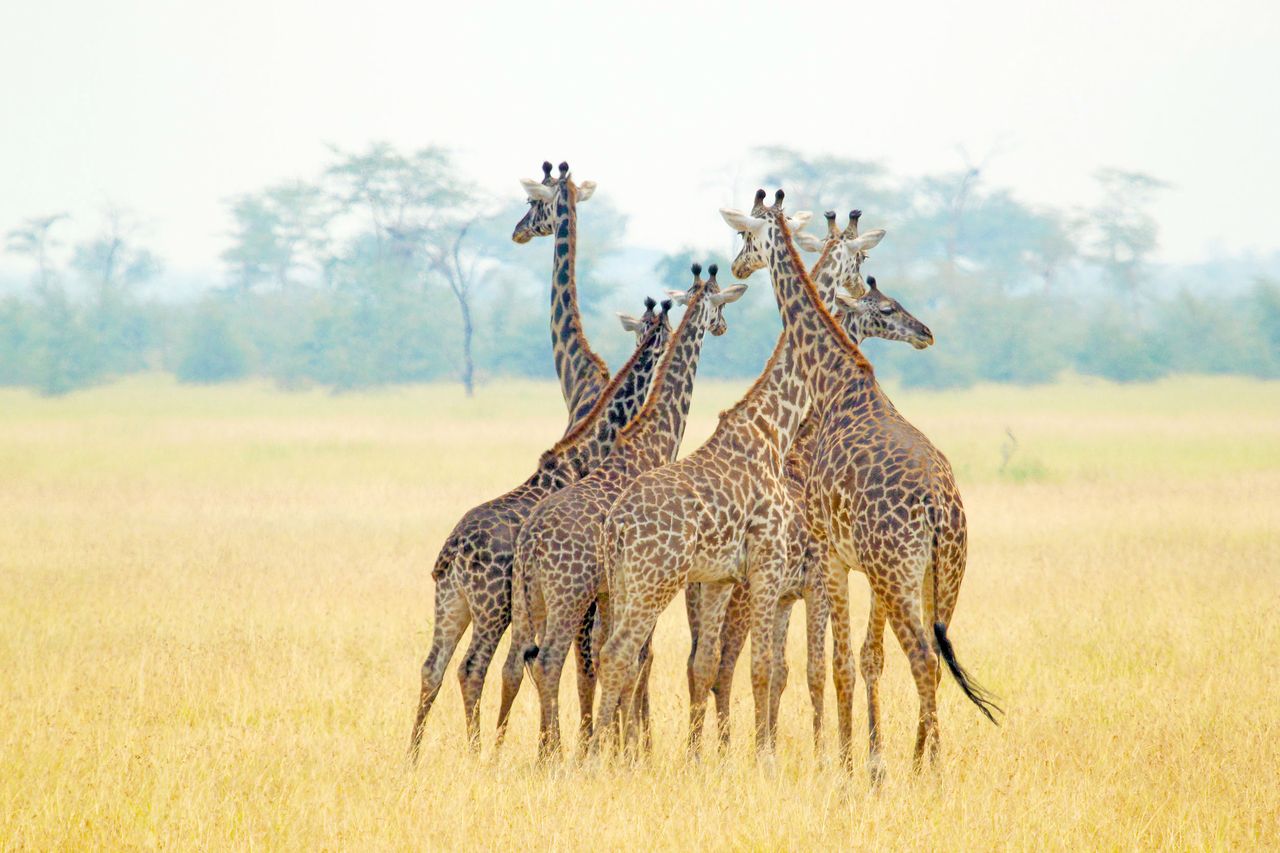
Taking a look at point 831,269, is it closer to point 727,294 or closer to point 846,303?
point 846,303

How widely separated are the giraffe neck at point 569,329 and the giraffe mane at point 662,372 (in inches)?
43.8

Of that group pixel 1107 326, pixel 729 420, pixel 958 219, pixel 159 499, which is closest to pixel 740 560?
pixel 729 420

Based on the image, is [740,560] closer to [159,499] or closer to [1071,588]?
[1071,588]

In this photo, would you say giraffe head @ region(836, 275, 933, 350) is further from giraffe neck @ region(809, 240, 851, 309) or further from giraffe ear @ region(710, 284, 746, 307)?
giraffe ear @ region(710, 284, 746, 307)

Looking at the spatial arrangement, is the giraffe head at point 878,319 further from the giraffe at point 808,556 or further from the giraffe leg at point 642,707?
the giraffe leg at point 642,707

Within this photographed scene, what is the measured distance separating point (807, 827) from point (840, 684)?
3.32 feet

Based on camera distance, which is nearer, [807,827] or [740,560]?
[807,827]

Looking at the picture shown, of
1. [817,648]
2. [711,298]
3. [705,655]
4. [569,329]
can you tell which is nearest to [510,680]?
[705,655]

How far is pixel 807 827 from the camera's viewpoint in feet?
20.0

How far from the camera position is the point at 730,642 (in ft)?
24.7

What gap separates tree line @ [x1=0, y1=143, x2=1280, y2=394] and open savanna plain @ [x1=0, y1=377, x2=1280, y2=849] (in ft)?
94.5

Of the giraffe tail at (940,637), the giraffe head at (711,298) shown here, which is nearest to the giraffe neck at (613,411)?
the giraffe head at (711,298)

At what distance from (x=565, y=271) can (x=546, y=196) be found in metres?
0.52

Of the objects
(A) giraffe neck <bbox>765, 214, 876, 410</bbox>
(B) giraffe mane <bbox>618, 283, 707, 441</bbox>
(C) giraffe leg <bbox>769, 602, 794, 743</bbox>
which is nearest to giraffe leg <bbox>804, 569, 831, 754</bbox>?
(C) giraffe leg <bbox>769, 602, 794, 743</bbox>
